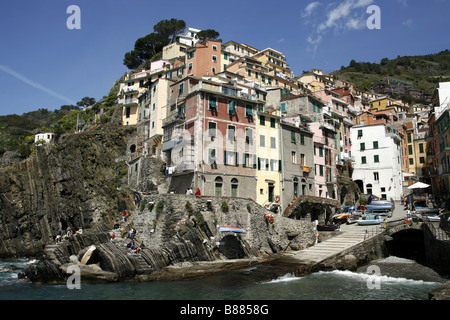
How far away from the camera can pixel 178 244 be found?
30453 millimetres

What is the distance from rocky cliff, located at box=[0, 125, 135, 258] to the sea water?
2293cm

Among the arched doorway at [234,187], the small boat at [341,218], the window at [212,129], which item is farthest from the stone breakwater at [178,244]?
the window at [212,129]

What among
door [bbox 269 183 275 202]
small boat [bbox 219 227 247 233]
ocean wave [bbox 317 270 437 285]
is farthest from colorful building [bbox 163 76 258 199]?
ocean wave [bbox 317 270 437 285]

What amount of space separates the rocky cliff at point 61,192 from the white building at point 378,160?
4253cm

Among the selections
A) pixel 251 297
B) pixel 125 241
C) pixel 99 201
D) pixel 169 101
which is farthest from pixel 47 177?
pixel 251 297

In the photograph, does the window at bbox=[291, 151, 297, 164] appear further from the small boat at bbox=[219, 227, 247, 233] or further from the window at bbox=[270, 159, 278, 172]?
the small boat at bbox=[219, 227, 247, 233]

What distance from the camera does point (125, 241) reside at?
34.4 metres

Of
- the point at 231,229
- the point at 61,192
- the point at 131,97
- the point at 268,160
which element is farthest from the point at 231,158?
the point at 131,97

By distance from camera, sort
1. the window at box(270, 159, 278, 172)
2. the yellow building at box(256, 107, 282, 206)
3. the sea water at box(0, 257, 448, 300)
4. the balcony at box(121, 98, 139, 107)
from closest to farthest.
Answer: the sea water at box(0, 257, 448, 300) < the yellow building at box(256, 107, 282, 206) < the window at box(270, 159, 278, 172) < the balcony at box(121, 98, 139, 107)

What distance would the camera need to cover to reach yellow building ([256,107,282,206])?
141 feet

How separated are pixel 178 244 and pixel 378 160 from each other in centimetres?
4605

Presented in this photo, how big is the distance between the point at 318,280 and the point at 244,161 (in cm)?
1842

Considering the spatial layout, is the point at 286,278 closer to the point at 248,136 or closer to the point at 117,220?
the point at 248,136
